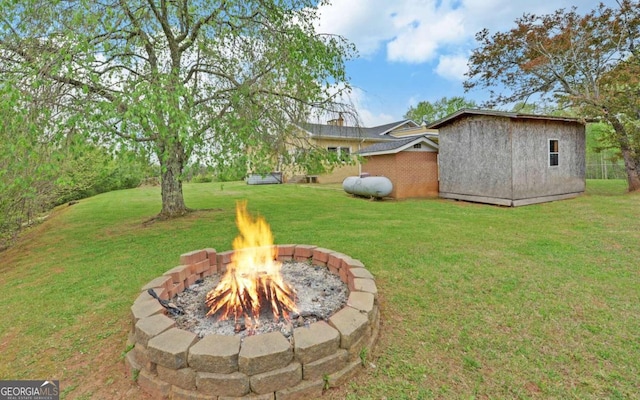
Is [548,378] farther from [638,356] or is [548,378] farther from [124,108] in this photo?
[124,108]

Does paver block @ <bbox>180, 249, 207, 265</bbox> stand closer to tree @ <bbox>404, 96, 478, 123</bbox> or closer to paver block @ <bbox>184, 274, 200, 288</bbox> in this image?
paver block @ <bbox>184, 274, 200, 288</bbox>

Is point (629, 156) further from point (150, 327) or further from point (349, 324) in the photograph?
point (150, 327)

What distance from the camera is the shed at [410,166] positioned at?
1247 cm

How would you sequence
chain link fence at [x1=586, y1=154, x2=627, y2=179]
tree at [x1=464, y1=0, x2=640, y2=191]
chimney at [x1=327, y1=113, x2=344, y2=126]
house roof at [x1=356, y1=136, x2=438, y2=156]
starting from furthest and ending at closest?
chain link fence at [x1=586, y1=154, x2=627, y2=179] < house roof at [x1=356, y1=136, x2=438, y2=156] < tree at [x1=464, y1=0, x2=640, y2=191] < chimney at [x1=327, y1=113, x2=344, y2=126]

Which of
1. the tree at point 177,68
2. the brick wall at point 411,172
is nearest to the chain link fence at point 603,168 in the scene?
the brick wall at point 411,172

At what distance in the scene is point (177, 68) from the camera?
5215 mm

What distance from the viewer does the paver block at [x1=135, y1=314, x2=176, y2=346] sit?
7.15 feet

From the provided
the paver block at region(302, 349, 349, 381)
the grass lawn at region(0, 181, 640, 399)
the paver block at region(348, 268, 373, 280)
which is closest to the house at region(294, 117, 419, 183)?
the grass lawn at region(0, 181, 640, 399)

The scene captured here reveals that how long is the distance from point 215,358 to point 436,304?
231 cm

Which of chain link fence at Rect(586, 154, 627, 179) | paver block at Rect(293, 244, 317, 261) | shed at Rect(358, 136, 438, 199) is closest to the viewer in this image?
paver block at Rect(293, 244, 317, 261)

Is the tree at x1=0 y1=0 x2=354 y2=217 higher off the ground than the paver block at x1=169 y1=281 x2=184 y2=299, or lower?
higher

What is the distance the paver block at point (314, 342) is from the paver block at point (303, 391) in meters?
0.14

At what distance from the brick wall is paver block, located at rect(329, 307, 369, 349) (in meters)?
10.5

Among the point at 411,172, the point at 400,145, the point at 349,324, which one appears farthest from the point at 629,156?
the point at 349,324
